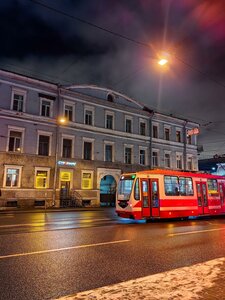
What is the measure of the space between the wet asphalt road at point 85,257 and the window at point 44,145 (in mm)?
18641

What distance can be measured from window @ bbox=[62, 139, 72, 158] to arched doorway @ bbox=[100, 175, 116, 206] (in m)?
6.57

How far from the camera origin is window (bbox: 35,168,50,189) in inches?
1091

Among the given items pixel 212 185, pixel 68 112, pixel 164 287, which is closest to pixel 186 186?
pixel 212 185

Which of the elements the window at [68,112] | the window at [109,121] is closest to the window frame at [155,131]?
the window at [109,121]

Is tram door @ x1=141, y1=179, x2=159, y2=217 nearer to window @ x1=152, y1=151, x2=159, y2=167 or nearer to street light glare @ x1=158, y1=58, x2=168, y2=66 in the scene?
street light glare @ x1=158, y1=58, x2=168, y2=66

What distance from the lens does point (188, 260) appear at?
684 cm

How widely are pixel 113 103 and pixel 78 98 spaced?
5182mm

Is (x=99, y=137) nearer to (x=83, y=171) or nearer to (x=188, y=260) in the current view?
(x=83, y=171)

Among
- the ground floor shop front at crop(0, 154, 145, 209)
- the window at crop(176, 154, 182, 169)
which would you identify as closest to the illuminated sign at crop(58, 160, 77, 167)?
the ground floor shop front at crop(0, 154, 145, 209)

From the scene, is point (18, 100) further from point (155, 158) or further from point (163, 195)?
point (155, 158)

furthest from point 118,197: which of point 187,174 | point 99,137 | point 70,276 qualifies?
point 99,137

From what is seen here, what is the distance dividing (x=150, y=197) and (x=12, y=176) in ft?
52.1

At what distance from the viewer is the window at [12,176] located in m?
25.8

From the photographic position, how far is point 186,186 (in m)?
17.9
